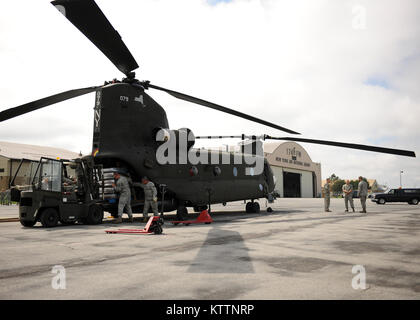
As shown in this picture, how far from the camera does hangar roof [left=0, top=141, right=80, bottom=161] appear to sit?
4197 cm

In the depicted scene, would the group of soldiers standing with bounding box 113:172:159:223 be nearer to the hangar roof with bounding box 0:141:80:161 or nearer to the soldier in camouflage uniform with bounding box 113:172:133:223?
the soldier in camouflage uniform with bounding box 113:172:133:223

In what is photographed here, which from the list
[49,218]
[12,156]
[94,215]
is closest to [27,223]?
[49,218]

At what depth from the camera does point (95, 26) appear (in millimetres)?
7648

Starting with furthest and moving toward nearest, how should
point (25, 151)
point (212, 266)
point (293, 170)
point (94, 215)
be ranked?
point (293, 170) → point (25, 151) → point (94, 215) → point (212, 266)

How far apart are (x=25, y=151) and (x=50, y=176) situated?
1578 inches

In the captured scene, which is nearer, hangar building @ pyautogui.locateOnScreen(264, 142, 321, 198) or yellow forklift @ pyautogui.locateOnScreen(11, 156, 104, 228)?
yellow forklift @ pyautogui.locateOnScreen(11, 156, 104, 228)

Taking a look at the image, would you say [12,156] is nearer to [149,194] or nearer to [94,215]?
[94,215]

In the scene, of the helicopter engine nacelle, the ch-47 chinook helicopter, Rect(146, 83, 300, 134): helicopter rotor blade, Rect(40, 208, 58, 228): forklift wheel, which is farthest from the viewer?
the helicopter engine nacelle

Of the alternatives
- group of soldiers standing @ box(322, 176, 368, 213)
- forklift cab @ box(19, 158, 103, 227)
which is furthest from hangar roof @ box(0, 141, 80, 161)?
group of soldiers standing @ box(322, 176, 368, 213)

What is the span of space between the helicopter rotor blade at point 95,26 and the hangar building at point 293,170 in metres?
50.3

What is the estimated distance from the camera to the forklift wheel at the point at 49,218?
10277mm
